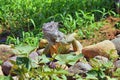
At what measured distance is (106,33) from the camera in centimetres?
505

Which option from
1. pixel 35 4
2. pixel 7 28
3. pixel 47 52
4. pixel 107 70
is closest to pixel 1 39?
pixel 7 28

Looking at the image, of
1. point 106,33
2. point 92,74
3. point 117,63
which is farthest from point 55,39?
point 92,74

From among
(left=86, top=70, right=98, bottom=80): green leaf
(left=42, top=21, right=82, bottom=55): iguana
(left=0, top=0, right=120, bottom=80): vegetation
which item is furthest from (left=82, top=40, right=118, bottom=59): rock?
(left=86, top=70, right=98, bottom=80): green leaf

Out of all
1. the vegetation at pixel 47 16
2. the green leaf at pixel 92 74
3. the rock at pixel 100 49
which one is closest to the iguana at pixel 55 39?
the rock at pixel 100 49

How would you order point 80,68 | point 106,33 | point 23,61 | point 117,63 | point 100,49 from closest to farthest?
point 23,61 → point 80,68 → point 117,63 → point 100,49 → point 106,33

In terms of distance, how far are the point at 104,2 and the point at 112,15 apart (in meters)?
0.46

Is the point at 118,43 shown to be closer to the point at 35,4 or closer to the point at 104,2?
the point at 104,2

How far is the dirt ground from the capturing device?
16.2 feet

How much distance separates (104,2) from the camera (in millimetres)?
6121

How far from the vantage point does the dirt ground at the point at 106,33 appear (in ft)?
16.2

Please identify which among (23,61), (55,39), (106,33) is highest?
(23,61)

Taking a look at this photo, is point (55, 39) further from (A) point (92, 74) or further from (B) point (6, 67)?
(A) point (92, 74)

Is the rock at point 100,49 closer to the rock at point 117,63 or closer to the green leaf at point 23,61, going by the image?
the rock at point 117,63

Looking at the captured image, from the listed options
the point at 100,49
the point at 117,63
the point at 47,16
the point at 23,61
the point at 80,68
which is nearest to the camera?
the point at 23,61
